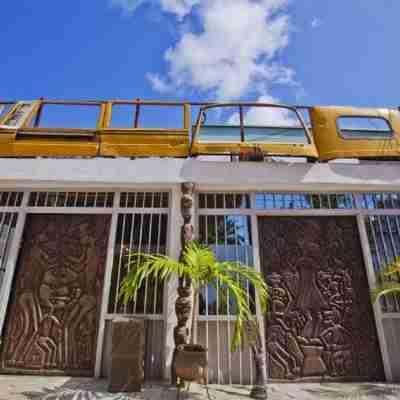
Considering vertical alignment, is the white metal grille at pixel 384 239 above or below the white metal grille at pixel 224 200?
below

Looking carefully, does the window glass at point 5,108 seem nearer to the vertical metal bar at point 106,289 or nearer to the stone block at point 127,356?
→ the vertical metal bar at point 106,289

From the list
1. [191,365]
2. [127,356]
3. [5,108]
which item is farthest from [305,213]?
[5,108]

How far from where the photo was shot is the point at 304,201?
438 cm

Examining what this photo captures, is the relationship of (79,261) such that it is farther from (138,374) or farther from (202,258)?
(202,258)

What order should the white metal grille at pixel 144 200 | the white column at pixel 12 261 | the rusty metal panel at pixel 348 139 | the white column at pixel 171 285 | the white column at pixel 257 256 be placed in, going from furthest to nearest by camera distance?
1. the white metal grille at pixel 144 200
2. the rusty metal panel at pixel 348 139
3. the white column at pixel 12 261
4. the white column at pixel 257 256
5. the white column at pixel 171 285

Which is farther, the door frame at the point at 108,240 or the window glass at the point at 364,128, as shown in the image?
the window glass at the point at 364,128

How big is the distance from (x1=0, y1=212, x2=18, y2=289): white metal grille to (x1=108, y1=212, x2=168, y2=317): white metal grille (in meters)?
1.75

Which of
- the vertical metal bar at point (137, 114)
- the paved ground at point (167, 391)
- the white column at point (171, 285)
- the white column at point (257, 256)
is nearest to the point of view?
the paved ground at point (167, 391)

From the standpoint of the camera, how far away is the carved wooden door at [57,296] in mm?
3652

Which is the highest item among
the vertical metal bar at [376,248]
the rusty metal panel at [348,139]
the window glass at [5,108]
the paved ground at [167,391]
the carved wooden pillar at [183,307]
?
the window glass at [5,108]

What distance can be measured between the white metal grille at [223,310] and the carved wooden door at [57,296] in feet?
5.33

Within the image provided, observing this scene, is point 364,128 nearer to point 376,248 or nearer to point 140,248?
point 376,248

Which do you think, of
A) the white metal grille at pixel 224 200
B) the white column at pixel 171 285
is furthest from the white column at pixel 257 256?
the white column at pixel 171 285

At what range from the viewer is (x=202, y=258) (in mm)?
3014
